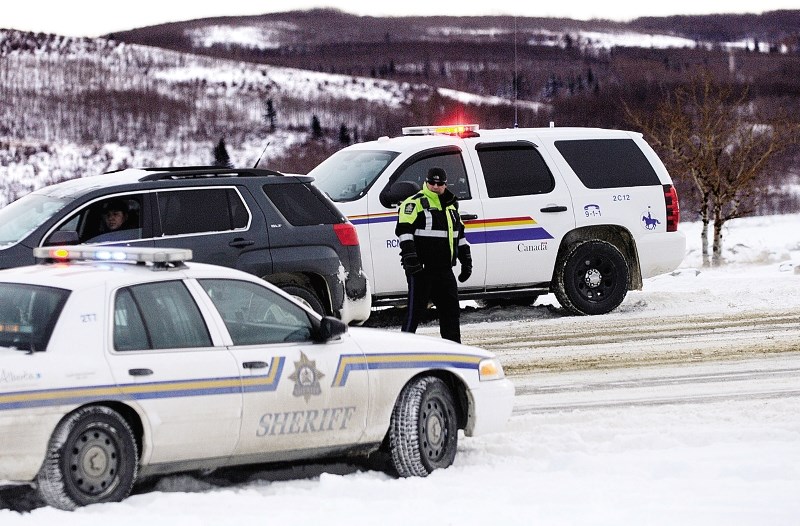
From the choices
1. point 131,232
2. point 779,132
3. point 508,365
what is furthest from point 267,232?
point 779,132

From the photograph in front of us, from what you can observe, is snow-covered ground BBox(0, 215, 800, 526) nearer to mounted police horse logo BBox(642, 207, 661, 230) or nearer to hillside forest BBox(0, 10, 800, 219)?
mounted police horse logo BBox(642, 207, 661, 230)

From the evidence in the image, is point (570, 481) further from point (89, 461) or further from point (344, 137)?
point (344, 137)

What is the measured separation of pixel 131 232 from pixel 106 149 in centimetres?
14313

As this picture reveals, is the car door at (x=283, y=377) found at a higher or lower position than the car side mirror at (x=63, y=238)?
lower

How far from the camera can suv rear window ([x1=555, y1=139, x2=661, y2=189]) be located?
15477 millimetres

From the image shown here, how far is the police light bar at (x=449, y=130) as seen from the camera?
50.2 feet

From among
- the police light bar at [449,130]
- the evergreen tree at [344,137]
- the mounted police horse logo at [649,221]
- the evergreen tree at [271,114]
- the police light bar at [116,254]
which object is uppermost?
the evergreen tree at [271,114]

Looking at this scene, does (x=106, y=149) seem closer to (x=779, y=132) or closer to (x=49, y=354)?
(x=779, y=132)

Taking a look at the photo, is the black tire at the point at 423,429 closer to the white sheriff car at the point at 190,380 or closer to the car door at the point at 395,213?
the white sheriff car at the point at 190,380

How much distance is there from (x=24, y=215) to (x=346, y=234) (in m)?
2.65

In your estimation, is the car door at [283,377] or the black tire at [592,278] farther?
the black tire at [592,278]

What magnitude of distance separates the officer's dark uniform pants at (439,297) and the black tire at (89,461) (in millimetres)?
5257

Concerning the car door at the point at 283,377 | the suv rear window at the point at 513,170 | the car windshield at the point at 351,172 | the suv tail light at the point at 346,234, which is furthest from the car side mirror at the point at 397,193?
the car door at the point at 283,377

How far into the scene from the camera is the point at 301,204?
12.4m
